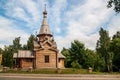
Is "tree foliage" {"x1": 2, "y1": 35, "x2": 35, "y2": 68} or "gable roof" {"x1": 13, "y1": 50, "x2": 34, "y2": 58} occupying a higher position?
"tree foliage" {"x1": 2, "y1": 35, "x2": 35, "y2": 68}

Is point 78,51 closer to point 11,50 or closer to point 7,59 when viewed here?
point 7,59

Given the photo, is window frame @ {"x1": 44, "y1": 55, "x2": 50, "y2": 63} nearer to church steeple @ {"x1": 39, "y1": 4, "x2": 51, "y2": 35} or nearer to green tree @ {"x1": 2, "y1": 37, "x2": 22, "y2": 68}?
church steeple @ {"x1": 39, "y1": 4, "x2": 51, "y2": 35}

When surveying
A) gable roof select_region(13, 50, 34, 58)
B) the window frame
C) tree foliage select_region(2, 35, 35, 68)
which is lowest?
the window frame

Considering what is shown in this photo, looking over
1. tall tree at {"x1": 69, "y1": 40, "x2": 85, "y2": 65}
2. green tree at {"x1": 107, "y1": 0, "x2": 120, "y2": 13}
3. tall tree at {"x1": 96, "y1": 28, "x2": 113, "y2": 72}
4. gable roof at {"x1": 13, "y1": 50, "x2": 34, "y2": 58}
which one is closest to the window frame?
gable roof at {"x1": 13, "y1": 50, "x2": 34, "y2": 58}

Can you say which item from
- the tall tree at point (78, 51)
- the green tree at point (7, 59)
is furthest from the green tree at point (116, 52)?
the green tree at point (7, 59)

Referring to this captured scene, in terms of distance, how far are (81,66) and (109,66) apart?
1265cm

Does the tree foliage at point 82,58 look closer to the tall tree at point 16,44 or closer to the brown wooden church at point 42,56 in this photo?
the brown wooden church at point 42,56

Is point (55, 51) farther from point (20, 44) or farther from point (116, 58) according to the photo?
point (20, 44)

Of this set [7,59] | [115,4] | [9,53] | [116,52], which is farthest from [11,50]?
[115,4]

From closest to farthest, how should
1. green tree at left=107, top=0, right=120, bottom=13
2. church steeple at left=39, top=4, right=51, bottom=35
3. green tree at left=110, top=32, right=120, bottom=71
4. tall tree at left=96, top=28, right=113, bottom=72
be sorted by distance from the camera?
green tree at left=107, top=0, right=120, bottom=13 < church steeple at left=39, top=4, right=51, bottom=35 < green tree at left=110, top=32, right=120, bottom=71 < tall tree at left=96, top=28, right=113, bottom=72

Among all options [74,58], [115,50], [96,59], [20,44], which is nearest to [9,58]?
[20,44]

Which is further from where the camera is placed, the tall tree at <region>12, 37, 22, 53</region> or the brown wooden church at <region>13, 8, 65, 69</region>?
the tall tree at <region>12, 37, 22, 53</region>

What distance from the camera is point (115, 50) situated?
7150 cm

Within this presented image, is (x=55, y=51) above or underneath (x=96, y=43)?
underneath
